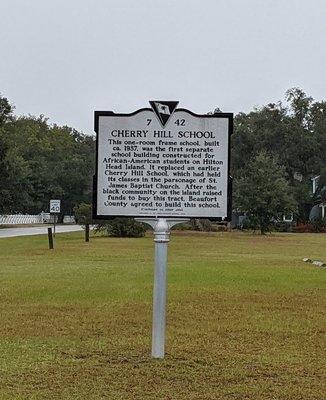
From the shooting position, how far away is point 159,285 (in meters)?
8.40

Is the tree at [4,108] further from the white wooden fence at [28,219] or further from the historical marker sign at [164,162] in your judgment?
the historical marker sign at [164,162]

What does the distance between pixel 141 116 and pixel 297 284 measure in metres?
8.37

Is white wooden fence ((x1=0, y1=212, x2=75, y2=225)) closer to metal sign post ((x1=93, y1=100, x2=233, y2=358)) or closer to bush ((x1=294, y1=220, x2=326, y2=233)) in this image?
bush ((x1=294, y1=220, x2=326, y2=233))

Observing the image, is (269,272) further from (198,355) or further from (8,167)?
(8,167)

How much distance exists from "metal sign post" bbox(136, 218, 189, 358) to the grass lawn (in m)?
0.23

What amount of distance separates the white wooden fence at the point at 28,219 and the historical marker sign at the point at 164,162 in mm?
81437

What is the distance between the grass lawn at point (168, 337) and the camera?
7074mm

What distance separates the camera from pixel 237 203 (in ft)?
189

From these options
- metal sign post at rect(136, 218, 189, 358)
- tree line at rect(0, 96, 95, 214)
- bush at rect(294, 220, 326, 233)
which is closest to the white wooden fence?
tree line at rect(0, 96, 95, 214)

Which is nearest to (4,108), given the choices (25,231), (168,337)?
(25,231)

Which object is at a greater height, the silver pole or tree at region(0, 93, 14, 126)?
tree at region(0, 93, 14, 126)

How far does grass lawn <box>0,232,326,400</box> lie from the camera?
707cm

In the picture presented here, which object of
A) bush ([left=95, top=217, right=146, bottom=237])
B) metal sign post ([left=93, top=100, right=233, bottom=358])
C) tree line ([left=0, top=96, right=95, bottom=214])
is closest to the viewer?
metal sign post ([left=93, top=100, right=233, bottom=358])

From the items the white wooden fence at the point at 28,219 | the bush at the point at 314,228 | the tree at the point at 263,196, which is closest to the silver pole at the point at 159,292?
the tree at the point at 263,196
